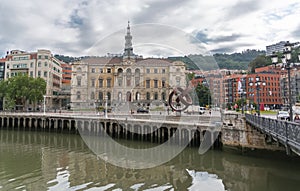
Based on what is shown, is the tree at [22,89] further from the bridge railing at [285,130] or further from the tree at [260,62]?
the tree at [260,62]

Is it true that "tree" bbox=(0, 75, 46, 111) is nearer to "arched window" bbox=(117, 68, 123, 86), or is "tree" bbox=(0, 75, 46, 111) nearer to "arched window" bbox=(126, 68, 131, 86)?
Result: "arched window" bbox=(117, 68, 123, 86)

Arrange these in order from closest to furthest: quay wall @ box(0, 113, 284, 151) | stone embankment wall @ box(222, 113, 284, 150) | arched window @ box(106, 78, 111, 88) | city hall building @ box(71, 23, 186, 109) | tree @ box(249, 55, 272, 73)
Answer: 1. stone embankment wall @ box(222, 113, 284, 150)
2. quay wall @ box(0, 113, 284, 151)
3. city hall building @ box(71, 23, 186, 109)
4. arched window @ box(106, 78, 111, 88)
5. tree @ box(249, 55, 272, 73)

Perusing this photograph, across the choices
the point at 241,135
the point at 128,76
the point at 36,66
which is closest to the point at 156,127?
the point at 241,135

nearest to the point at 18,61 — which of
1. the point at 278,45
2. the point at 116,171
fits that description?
the point at 116,171

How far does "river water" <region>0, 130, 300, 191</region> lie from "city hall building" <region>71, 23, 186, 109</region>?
34751 millimetres

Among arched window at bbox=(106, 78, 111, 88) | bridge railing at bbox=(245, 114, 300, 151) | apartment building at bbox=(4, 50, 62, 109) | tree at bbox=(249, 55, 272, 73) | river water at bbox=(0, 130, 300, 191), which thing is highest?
tree at bbox=(249, 55, 272, 73)

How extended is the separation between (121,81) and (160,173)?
174ft

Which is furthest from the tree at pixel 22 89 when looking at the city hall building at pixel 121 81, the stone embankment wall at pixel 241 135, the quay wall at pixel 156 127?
the stone embankment wall at pixel 241 135

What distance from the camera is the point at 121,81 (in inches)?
2660

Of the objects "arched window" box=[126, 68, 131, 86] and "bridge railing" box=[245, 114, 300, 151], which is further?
"arched window" box=[126, 68, 131, 86]

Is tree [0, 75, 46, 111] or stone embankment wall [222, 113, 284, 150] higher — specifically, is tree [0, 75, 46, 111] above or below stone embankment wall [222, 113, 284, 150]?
above

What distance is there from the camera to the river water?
13.5 m

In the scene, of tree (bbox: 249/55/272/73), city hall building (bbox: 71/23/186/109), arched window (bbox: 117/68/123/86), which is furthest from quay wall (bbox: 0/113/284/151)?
tree (bbox: 249/55/272/73)

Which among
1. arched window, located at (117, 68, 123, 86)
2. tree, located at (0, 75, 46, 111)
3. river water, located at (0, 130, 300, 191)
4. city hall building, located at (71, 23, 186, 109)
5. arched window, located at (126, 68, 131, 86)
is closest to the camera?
river water, located at (0, 130, 300, 191)
